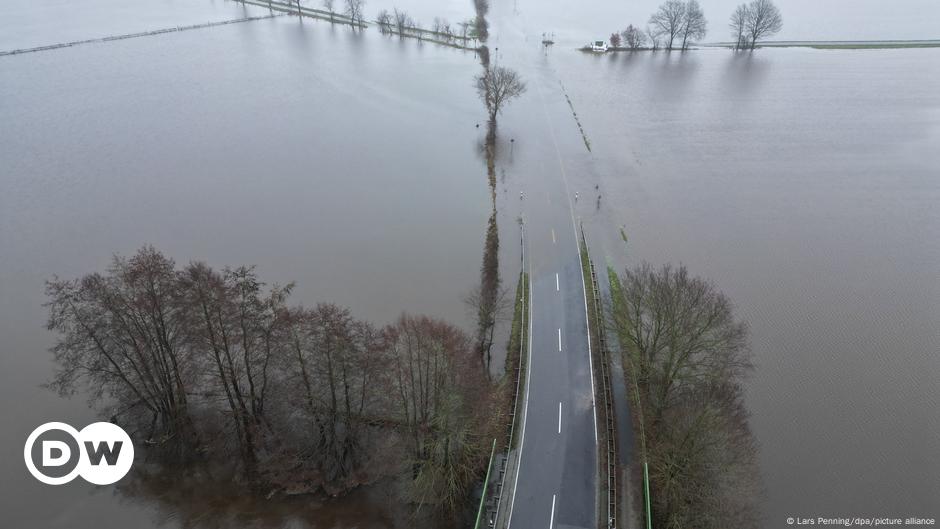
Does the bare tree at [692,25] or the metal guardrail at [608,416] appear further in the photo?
the bare tree at [692,25]

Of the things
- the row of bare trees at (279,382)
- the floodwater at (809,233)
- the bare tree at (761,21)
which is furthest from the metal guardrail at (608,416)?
the bare tree at (761,21)

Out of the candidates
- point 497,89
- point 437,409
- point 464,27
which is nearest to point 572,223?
point 437,409

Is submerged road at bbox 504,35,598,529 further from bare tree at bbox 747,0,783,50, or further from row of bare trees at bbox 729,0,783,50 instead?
bare tree at bbox 747,0,783,50

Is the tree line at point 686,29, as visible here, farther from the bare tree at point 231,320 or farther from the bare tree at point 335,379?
the bare tree at point 231,320

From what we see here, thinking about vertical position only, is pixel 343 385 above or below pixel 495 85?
below

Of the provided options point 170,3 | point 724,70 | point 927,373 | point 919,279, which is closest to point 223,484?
point 927,373

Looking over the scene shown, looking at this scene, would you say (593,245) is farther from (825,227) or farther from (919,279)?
(919,279)
